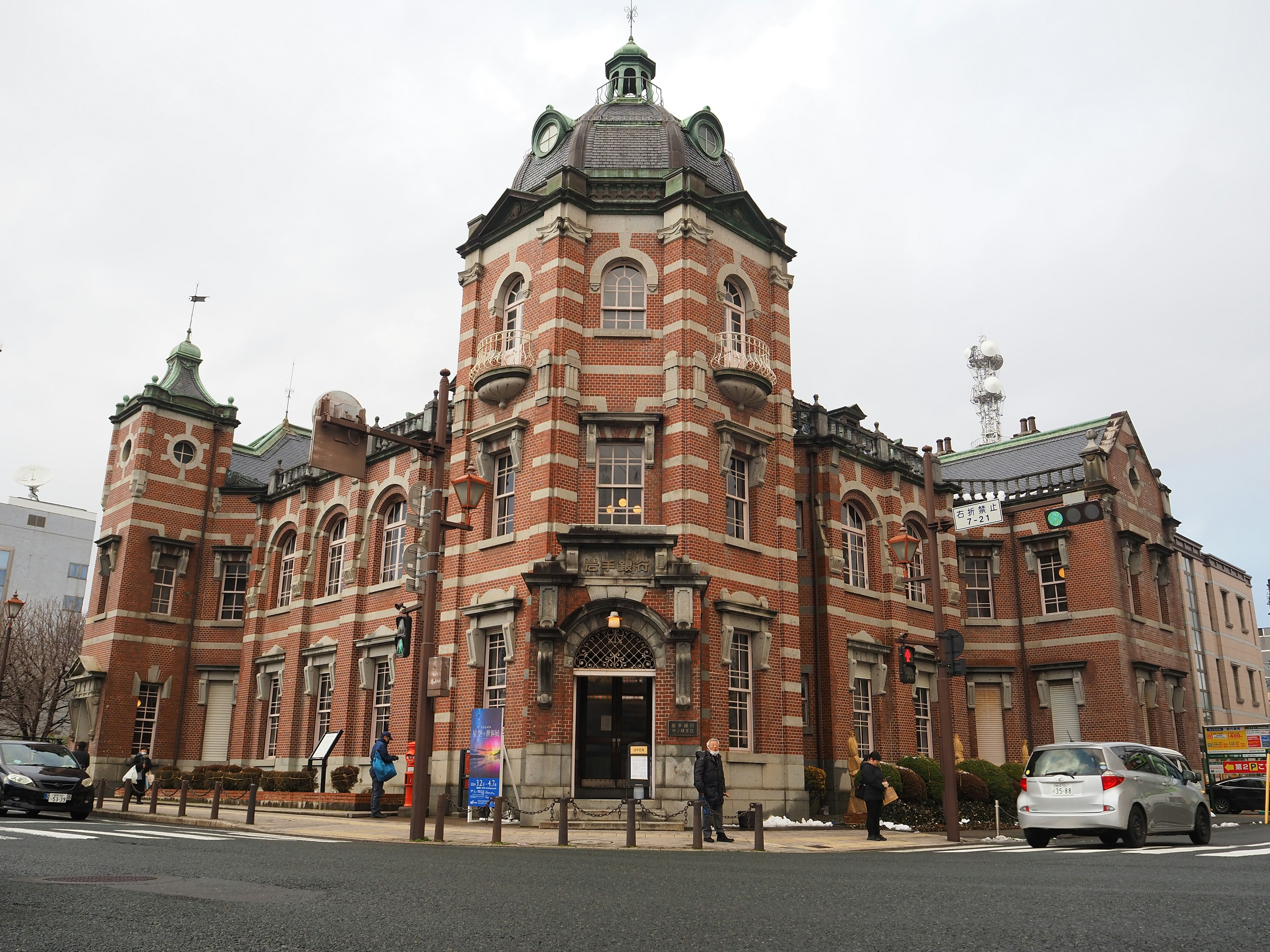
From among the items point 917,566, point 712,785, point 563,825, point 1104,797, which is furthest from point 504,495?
point 917,566

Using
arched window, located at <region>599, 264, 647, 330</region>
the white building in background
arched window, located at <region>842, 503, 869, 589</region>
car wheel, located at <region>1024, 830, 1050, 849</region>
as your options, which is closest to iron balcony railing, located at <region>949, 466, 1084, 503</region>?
arched window, located at <region>842, 503, 869, 589</region>

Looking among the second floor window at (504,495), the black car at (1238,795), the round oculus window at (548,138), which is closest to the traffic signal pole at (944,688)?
the second floor window at (504,495)

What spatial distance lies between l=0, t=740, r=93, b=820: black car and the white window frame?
1274 cm

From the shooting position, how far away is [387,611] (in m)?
28.0

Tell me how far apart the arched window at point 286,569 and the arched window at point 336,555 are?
186cm

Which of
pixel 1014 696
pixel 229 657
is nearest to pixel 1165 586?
pixel 1014 696

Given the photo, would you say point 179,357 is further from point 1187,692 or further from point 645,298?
point 1187,692

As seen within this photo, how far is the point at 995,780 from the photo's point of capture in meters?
25.0

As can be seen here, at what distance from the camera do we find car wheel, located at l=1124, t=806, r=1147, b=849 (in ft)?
49.0

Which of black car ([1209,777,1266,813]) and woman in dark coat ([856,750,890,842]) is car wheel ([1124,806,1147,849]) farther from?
black car ([1209,777,1266,813])

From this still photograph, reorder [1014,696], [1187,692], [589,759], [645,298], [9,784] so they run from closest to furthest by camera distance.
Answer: [9,784], [589,759], [645,298], [1014,696], [1187,692]

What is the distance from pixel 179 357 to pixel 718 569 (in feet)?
79.2

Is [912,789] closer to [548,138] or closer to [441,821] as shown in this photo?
[441,821]

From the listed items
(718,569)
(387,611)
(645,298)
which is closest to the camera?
(718,569)
